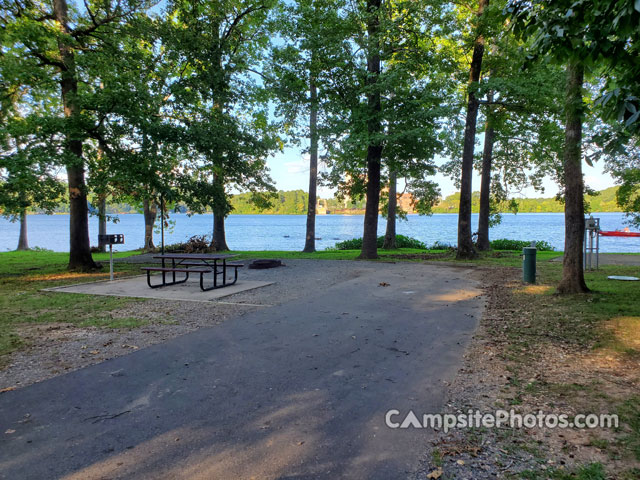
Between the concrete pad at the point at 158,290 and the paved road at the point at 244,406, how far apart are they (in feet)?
8.51

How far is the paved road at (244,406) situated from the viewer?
92.4 inches

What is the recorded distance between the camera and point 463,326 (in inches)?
217

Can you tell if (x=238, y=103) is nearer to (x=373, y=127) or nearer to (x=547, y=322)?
(x=373, y=127)

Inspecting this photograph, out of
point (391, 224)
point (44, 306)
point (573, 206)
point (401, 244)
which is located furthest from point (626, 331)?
point (401, 244)

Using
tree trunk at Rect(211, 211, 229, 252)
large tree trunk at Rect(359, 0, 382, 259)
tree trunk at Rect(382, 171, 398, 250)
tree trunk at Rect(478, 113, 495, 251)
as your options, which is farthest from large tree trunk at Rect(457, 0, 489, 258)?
tree trunk at Rect(211, 211, 229, 252)

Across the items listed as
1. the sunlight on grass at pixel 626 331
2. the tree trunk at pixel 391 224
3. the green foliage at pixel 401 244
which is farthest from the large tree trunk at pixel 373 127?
the sunlight on grass at pixel 626 331

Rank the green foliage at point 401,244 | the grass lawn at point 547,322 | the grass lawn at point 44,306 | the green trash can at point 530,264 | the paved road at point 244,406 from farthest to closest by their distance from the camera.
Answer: the green foliage at point 401,244, the green trash can at point 530,264, the grass lawn at point 44,306, the grass lawn at point 547,322, the paved road at point 244,406

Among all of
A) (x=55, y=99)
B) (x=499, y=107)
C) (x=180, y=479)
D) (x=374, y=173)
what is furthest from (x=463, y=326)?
(x=55, y=99)

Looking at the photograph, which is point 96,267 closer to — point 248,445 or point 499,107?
point 248,445

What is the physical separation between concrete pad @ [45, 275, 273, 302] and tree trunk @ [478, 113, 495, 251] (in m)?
13.6

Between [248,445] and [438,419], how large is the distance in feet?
4.73

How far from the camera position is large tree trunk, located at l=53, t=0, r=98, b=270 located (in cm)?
1109

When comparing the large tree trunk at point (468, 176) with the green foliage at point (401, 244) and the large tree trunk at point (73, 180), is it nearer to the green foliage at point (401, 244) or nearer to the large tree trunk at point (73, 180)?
the green foliage at point (401, 244)

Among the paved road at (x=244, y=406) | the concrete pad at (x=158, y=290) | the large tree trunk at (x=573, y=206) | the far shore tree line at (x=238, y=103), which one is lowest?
the concrete pad at (x=158, y=290)
